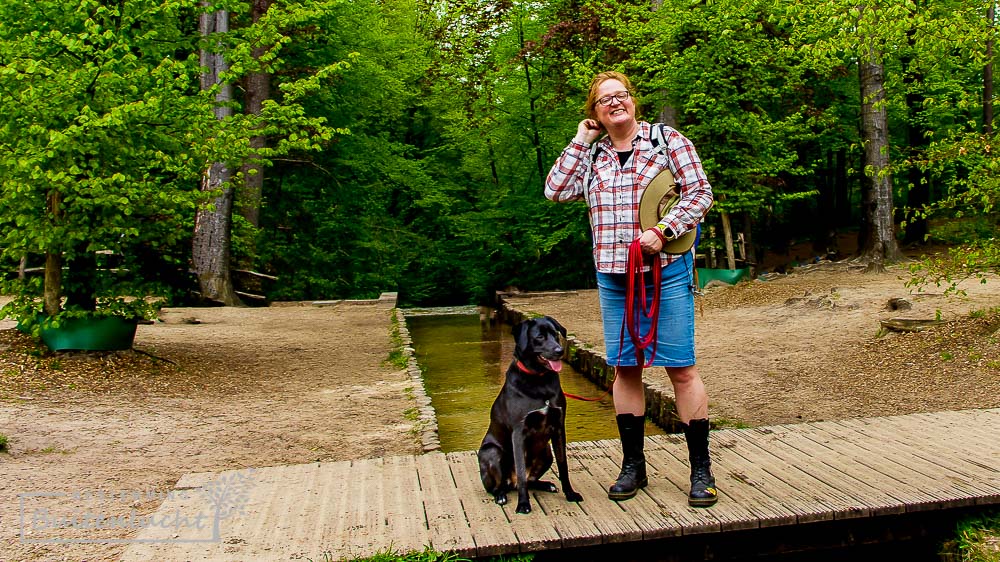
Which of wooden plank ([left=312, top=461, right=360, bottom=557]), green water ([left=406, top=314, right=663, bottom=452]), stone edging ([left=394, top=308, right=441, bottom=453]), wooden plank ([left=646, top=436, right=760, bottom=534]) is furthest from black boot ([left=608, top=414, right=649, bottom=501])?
green water ([left=406, top=314, right=663, bottom=452])

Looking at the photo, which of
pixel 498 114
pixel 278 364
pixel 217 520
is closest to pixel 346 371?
pixel 278 364

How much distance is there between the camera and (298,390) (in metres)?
8.85

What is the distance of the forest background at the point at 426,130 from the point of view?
8555 millimetres

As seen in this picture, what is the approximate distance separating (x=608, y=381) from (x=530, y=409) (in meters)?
5.45

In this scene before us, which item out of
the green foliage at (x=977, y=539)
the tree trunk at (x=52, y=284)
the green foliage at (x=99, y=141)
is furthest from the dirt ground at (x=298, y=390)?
the green foliage at (x=977, y=539)

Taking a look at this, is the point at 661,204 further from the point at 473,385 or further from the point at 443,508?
the point at 473,385

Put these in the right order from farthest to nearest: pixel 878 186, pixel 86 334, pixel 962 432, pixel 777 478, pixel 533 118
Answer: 1. pixel 533 118
2. pixel 878 186
3. pixel 86 334
4. pixel 962 432
5. pixel 777 478

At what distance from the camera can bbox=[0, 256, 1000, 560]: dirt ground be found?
5910mm

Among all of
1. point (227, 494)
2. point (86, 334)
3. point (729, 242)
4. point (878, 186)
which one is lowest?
point (227, 494)

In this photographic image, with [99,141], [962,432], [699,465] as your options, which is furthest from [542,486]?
[99,141]

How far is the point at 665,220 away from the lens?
403 cm

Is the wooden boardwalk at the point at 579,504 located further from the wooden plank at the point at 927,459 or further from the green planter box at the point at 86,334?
the green planter box at the point at 86,334

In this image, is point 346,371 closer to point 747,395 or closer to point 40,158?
point 40,158

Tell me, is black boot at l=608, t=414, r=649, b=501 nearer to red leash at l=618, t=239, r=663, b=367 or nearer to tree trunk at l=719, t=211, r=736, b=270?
red leash at l=618, t=239, r=663, b=367
